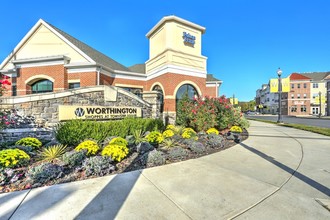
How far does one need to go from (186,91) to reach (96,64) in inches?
319

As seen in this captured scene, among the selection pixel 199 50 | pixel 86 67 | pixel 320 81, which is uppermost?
pixel 320 81

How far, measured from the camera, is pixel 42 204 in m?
2.98

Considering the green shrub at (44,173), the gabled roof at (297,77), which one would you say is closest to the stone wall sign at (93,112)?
the green shrub at (44,173)

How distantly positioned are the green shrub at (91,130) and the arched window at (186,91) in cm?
654

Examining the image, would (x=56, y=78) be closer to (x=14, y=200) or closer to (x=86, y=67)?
(x=86, y=67)

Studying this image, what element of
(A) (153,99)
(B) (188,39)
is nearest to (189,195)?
(A) (153,99)

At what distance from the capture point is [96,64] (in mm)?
13227

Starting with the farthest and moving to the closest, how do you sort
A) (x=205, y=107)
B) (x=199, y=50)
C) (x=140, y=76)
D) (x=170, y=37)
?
(x=140, y=76)
(x=199, y=50)
(x=170, y=37)
(x=205, y=107)

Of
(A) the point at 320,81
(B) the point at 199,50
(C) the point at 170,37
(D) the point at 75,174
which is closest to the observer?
(D) the point at 75,174

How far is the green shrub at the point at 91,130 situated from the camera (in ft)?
22.1

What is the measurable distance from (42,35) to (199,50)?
1473 centimetres

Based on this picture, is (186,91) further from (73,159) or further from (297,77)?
(297,77)

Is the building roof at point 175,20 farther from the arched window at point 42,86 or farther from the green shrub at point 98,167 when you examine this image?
the green shrub at point 98,167

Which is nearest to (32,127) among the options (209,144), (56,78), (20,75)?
(56,78)
